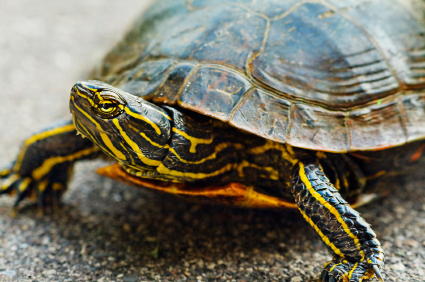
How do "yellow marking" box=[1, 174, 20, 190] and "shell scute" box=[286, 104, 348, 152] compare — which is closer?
"shell scute" box=[286, 104, 348, 152]

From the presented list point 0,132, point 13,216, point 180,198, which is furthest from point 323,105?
point 0,132

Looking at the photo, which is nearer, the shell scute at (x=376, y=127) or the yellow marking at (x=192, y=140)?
the yellow marking at (x=192, y=140)

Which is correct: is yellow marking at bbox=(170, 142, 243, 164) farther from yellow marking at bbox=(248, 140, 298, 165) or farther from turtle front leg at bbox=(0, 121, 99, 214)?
turtle front leg at bbox=(0, 121, 99, 214)

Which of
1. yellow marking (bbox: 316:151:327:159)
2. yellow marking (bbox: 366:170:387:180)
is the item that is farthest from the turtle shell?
yellow marking (bbox: 366:170:387:180)

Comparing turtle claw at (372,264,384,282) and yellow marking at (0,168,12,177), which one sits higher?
turtle claw at (372,264,384,282)

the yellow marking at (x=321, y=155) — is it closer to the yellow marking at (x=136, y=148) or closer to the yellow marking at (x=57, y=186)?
the yellow marking at (x=136, y=148)

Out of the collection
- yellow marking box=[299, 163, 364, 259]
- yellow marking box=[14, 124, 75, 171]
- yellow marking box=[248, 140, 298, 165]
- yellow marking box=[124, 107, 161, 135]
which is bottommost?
yellow marking box=[14, 124, 75, 171]

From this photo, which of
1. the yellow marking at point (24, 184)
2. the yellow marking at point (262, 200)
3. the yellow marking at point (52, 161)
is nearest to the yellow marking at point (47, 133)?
the yellow marking at point (52, 161)
